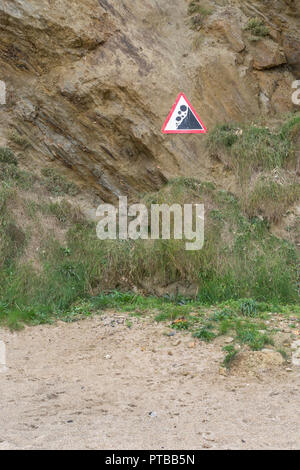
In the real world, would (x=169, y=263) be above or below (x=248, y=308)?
above

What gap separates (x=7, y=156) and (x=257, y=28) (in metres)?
5.76

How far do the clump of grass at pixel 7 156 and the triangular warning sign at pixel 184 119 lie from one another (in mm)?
2943

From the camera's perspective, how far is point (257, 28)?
10.9m

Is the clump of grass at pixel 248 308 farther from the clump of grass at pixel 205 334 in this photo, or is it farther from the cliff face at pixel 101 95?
the cliff face at pixel 101 95

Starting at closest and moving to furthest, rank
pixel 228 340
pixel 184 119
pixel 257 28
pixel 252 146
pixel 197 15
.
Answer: pixel 228 340, pixel 252 146, pixel 184 119, pixel 257 28, pixel 197 15

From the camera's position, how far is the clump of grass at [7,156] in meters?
9.63

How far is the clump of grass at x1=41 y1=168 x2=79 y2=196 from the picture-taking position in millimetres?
9695

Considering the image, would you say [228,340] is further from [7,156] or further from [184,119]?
[7,156]

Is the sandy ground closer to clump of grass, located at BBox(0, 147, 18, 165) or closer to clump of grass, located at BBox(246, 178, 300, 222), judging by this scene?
clump of grass, located at BBox(246, 178, 300, 222)

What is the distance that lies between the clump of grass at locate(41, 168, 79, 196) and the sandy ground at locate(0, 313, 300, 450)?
3.56 meters

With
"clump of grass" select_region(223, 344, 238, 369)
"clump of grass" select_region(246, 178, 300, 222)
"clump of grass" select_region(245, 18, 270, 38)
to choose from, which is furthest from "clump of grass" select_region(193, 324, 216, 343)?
A: "clump of grass" select_region(245, 18, 270, 38)

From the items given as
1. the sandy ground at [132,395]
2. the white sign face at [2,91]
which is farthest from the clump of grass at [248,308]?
the white sign face at [2,91]

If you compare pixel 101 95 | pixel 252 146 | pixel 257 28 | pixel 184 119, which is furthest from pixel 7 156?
pixel 257 28

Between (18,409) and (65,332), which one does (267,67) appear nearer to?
(65,332)
